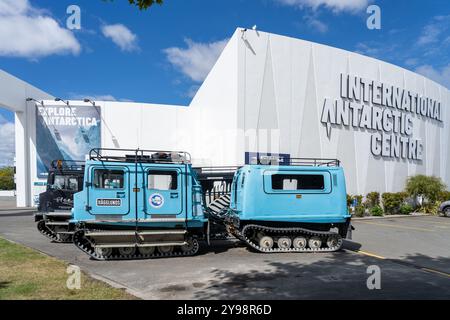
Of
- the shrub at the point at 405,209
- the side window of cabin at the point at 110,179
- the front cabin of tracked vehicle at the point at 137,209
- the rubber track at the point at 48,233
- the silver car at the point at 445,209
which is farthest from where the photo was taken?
the shrub at the point at 405,209

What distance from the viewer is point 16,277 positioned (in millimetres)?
7215

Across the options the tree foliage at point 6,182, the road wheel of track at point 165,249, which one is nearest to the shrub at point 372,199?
the road wheel of track at point 165,249

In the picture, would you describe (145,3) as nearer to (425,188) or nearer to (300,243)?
(300,243)

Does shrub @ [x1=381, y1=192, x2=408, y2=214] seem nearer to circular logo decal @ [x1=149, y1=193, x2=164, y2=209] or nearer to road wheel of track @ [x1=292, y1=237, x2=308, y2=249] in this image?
road wheel of track @ [x1=292, y1=237, x2=308, y2=249]

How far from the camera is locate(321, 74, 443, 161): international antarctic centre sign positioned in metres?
22.3

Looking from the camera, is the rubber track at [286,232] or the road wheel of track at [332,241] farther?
the road wheel of track at [332,241]

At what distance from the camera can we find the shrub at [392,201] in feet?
79.5

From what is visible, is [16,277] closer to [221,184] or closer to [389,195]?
[221,184]

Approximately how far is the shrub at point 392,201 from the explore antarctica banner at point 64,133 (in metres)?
19.8

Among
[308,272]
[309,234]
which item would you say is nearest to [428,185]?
[309,234]

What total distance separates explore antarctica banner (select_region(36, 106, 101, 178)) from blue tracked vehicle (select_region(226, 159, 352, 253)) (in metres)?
16.8

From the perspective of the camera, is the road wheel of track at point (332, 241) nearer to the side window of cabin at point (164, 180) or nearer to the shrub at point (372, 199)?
the side window of cabin at point (164, 180)
